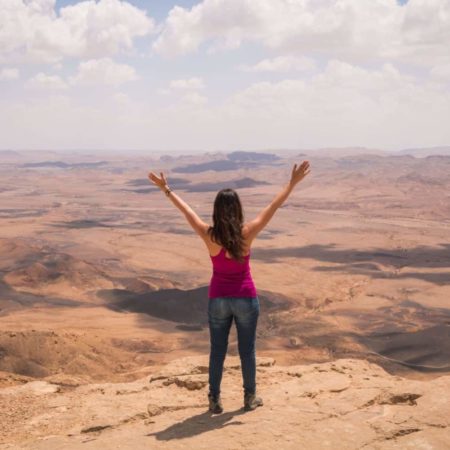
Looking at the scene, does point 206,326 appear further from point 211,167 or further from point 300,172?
point 211,167

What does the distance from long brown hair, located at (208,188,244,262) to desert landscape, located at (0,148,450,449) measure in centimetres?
120

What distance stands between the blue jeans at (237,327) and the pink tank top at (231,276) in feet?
0.14

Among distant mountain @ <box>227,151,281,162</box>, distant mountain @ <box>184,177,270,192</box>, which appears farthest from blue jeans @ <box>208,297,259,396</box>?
distant mountain @ <box>227,151,281,162</box>

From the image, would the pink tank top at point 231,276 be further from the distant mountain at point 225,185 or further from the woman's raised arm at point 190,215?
the distant mountain at point 225,185

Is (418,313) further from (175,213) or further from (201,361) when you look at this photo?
(175,213)

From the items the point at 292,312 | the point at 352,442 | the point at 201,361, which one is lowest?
the point at 292,312

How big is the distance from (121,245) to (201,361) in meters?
34.1

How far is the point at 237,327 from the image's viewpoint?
3697 millimetres

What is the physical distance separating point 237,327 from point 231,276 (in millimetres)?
404

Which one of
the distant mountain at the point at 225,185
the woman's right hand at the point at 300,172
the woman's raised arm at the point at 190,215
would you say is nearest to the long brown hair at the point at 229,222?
the woman's raised arm at the point at 190,215

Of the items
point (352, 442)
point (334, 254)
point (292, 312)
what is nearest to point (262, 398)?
point (352, 442)

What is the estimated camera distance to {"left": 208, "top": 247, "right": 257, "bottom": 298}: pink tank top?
354 centimetres

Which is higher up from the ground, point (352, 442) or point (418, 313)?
point (352, 442)

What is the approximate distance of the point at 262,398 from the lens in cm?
424
